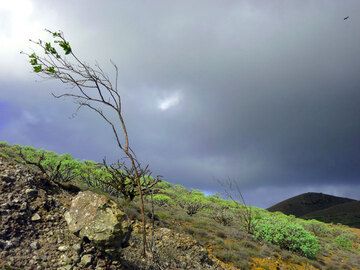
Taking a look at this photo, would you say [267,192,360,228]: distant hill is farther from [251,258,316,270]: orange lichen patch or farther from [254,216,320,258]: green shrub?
[251,258,316,270]: orange lichen patch

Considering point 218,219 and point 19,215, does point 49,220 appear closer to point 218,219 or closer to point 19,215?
point 19,215

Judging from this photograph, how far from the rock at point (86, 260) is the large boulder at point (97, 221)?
39 centimetres

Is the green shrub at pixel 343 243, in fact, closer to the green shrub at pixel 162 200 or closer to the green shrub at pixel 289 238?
the green shrub at pixel 289 238

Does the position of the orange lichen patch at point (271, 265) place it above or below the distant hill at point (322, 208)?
below

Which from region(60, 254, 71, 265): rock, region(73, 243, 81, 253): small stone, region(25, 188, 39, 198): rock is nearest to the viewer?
region(60, 254, 71, 265): rock

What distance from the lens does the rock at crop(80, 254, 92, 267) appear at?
10.4 metres

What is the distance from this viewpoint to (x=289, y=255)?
22547 millimetres

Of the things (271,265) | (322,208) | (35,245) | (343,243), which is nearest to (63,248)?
(35,245)

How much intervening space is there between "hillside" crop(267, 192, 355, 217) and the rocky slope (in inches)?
3531

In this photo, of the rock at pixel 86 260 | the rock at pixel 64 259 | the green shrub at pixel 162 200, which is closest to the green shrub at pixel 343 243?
the green shrub at pixel 162 200

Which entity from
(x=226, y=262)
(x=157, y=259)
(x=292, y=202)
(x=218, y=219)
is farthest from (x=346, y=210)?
(x=157, y=259)

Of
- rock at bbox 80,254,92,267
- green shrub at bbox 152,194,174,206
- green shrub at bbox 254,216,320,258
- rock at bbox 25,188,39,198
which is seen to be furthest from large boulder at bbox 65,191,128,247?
green shrub at bbox 152,194,174,206

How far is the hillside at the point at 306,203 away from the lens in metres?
99.0

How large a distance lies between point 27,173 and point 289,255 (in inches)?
603
